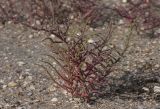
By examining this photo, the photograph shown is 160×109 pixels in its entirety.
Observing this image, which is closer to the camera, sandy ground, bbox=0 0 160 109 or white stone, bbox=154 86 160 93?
sandy ground, bbox=0 0 160 109

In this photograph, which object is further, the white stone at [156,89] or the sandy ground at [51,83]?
the white stone at [156,89]

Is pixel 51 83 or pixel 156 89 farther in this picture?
pixel 51 83

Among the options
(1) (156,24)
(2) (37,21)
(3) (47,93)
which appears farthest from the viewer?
(2) (37,21)

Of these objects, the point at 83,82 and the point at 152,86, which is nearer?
the point at 83,82

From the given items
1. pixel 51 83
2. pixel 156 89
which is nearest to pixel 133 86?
pixel 156 89

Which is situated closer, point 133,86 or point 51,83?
point 133,86

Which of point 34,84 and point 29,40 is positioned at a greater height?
point 29,40

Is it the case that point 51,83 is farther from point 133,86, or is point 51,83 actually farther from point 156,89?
point 156,89

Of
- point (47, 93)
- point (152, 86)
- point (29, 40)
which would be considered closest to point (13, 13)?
point (29, 40)

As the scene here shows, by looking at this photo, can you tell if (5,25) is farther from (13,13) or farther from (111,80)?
(111,80)

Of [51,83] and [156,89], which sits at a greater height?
[51,83]

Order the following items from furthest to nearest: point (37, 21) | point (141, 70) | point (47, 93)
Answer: point (37, 21)
point (141, 70)
point (47, 93)
